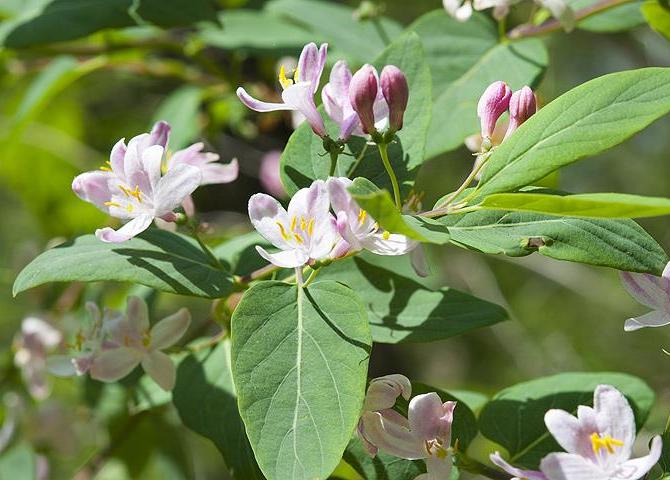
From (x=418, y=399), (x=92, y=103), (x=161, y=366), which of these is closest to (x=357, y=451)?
(x=418, y=399)

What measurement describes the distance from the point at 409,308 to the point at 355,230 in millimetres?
218

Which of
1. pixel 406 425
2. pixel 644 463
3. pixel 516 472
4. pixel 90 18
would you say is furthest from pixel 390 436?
pixel 90 18

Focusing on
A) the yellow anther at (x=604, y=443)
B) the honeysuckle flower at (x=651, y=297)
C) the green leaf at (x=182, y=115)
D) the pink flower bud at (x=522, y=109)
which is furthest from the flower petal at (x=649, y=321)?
the green leaf at (x=182, y=115)

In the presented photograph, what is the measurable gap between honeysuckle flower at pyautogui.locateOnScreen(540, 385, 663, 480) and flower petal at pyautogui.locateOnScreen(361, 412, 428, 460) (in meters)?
0.14

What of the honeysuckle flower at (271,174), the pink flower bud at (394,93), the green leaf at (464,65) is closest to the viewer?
the pink flower bud at (394,93)

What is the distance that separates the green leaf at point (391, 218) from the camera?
2.30 ft

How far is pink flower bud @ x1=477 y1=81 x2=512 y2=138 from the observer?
35.9 inches

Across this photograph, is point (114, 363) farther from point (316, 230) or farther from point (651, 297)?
point (651, 297)

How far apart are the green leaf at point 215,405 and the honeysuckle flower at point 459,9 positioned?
56cm

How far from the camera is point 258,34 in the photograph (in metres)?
1.58

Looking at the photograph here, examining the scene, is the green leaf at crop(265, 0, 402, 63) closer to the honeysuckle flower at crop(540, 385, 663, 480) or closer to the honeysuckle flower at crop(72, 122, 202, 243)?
the honeysuckle flower at crop(72, 122, 202, 243)

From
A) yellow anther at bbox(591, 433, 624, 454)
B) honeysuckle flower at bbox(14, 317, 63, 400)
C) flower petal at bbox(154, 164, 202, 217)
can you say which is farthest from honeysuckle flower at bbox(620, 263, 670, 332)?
honeysuckle flower at bbox(14, 317, 63, 400)

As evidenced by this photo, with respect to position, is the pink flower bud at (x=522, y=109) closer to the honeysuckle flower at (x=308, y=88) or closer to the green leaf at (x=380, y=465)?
the honeysuckle flower at (x=308, y=88)

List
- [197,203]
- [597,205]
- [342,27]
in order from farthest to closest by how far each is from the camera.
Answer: [197,203], [342,27], [597,205]
